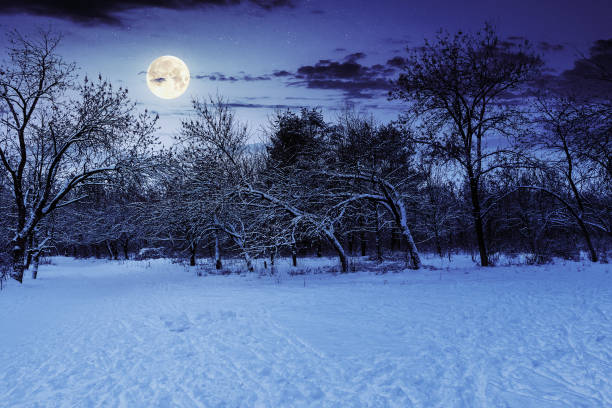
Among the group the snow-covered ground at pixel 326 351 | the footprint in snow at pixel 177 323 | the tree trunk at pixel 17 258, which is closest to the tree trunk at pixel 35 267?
the tree trunk at pixel 17 258

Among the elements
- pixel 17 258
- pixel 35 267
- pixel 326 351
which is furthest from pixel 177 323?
pixel 35 267

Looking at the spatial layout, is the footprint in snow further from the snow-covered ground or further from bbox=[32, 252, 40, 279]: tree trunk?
bbox=[32, 252, 40, 279]: tree trunk

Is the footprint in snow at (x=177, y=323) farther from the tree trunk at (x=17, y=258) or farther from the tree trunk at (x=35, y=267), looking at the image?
the tree trunk at (x=35, y=267)

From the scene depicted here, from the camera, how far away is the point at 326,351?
17.6 feet

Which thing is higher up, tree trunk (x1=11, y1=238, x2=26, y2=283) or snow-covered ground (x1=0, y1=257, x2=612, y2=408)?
tree trunk (x1=11, y1=238, x2=26, y2=283)

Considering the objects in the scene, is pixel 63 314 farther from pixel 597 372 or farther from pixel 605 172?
pixel 605 172

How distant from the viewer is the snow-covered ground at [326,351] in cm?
394

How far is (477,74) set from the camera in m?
15.7

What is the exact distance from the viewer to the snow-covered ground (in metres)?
3.94

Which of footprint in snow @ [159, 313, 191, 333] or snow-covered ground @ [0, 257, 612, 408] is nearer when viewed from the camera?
snow-covered ground @ [0, 257, 612, 408]

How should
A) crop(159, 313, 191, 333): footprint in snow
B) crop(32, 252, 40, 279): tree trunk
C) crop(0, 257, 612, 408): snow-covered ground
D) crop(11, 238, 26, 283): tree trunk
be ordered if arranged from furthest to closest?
crop(32, 252, 40, 279): tree trunk → crop(11, 238, 26, 283): tree trunk → crop(159, 313, 191, 333): footprint in snow → crop(0, 257, 612, 408): snow-covered ground

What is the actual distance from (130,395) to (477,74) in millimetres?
17691

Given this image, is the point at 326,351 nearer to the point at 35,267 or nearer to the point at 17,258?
the point at 17,258

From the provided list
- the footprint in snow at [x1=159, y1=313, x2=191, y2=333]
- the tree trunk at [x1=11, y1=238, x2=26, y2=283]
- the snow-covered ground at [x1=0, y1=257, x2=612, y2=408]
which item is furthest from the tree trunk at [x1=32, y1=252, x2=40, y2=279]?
the footprint in snow at [x1=159, y1=313, x2=191, y2=333]
